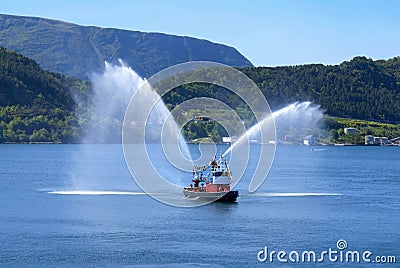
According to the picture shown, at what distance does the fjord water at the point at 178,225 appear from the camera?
52.1 meters

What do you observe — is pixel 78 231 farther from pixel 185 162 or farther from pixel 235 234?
pixel 185 162

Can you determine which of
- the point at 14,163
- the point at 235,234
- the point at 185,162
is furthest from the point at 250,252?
A: the point at 14,163

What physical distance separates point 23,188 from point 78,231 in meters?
33.2

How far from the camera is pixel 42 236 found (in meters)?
58.0
